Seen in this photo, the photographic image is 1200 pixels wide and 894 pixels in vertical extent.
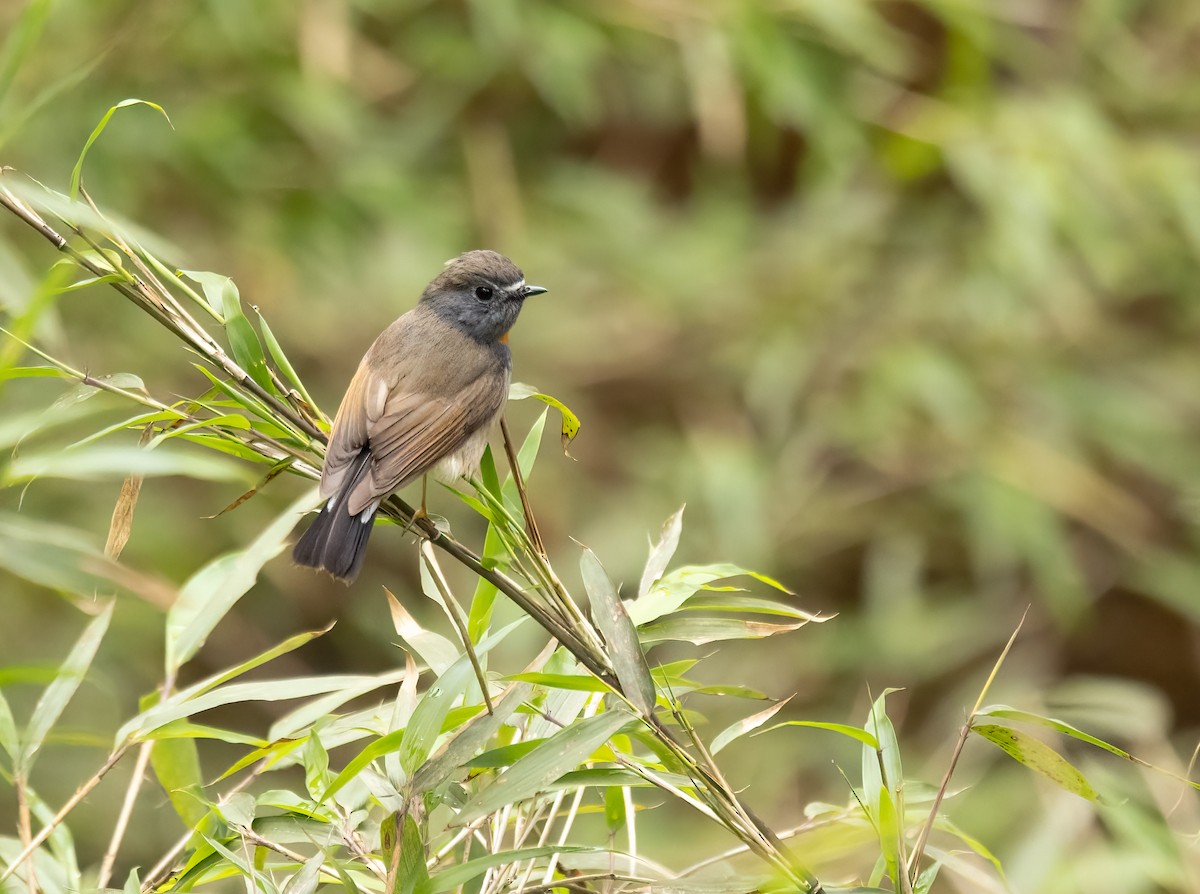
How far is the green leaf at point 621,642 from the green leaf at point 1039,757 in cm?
37

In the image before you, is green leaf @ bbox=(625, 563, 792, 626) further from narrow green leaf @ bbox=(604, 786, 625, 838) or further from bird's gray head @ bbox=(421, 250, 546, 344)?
bird's gray head @ bbox=(421, 250, 546, 344)

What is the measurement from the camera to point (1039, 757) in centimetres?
145

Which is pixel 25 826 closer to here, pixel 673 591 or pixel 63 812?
pixel 63 812

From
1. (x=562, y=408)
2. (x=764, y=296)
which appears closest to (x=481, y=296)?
(x=562, y=408)

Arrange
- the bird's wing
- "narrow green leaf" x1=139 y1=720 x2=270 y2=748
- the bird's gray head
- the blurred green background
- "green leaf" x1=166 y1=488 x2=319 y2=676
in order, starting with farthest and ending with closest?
the blurred green background < the bird's gray head < the bird's wing < "green leaf" x1=166 y1=488 x2=319 y2=676 < "narrow green leaf" x1=139 y1=720 x2=270 y2=748

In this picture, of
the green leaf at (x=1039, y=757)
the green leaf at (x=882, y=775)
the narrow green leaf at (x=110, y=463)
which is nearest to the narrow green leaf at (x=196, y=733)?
the narrow green leaf at (x=110, y=463)

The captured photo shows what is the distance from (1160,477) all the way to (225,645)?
3.83m

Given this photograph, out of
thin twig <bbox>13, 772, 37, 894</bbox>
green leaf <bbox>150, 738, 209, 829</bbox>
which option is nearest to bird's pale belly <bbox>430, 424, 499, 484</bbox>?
green leaf <bbox>150, 738, 209, 829</bbox>

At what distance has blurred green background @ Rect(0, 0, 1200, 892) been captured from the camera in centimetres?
475

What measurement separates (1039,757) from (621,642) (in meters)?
0.49

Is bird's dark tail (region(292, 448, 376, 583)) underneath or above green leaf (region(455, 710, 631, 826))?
underneath

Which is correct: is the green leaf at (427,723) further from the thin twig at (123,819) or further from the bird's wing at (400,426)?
the bird's wing at (400,426)

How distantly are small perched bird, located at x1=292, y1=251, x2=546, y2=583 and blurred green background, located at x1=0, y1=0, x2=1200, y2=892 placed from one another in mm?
1987

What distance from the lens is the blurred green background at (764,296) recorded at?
15.6 ft
